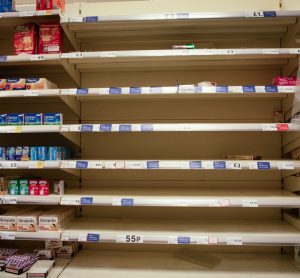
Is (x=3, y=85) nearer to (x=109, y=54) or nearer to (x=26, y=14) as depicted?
(x=26, y=14)

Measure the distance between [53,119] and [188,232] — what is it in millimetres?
1246

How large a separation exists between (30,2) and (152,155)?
1.79m

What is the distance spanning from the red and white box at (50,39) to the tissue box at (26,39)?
5 cm

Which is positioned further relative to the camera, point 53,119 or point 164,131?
point 164,131

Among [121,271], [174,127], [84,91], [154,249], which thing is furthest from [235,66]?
[121,271]

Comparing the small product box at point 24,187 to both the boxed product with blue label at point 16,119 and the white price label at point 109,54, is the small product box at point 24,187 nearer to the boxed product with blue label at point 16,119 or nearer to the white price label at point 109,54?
the boxed product with blue label at point 16,119

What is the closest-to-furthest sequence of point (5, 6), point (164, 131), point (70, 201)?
point (70, 201) → point (5, 6) → point (164, 131)

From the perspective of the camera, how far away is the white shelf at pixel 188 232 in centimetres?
199

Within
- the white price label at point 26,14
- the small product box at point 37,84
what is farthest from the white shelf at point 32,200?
the white price label at point 26,14

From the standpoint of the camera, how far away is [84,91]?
2.15 metres

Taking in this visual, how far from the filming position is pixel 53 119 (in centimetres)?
219

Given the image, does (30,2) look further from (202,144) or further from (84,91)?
(202,144)

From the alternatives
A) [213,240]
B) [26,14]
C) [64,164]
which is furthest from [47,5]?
[213,240]

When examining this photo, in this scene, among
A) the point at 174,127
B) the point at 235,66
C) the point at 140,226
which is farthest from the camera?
the point at 235,66
